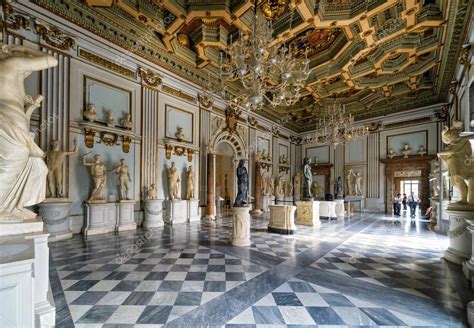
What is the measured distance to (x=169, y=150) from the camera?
8766mm

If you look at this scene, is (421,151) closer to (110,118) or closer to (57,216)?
(110,118)

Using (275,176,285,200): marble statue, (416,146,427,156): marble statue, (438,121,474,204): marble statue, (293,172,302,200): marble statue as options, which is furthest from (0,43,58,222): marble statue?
(416,146,427,156): marble statue

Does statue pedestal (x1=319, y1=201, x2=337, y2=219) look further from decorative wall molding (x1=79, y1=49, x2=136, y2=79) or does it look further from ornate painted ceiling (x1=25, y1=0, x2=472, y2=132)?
decorative wall molding (x1=79, y1=49, x2=136, y2=79)

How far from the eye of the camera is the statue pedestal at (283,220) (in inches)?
265

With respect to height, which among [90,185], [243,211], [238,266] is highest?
[90,185]

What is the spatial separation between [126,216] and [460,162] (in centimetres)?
868

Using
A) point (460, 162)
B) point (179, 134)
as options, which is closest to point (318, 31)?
point (460, 162)

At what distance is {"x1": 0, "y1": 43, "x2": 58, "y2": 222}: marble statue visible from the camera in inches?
82.7

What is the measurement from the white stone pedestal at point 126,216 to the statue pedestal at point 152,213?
426mm

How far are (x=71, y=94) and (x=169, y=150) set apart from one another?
3566 mm

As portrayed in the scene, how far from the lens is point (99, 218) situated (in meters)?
6.41

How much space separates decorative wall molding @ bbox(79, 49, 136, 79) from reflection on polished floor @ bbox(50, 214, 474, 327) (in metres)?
5.45

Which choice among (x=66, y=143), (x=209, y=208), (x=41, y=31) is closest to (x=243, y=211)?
(x=209, y=208)

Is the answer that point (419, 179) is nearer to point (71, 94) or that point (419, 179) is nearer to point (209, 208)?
point (209, 208)
